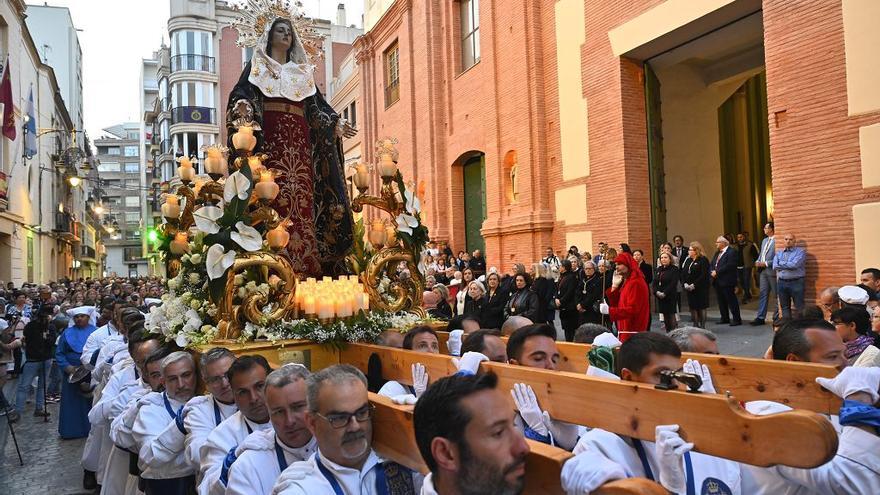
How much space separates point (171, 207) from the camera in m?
7.26

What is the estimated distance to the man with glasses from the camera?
239 centimetres

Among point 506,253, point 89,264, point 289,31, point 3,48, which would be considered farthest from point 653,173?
point 89,264

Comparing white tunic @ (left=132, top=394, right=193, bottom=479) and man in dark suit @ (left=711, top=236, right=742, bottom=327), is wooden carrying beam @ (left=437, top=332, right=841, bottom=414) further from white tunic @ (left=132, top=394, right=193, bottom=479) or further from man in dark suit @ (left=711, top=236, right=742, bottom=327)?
man in dark suit @ (left=711, top=236, right=742, bottom=327)

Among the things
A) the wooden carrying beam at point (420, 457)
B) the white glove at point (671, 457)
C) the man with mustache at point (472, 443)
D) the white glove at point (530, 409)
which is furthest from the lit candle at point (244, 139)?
the white glove at point (671, 457)

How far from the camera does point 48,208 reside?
3077 centimetres

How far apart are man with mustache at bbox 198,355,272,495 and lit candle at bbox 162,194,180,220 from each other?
4.26 metres

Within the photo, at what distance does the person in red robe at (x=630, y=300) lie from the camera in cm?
912

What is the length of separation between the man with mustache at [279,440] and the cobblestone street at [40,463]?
14.8ft

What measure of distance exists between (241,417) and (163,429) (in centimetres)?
103

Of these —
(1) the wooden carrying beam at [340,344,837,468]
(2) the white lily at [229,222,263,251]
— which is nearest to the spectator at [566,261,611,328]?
(2) the white lily at [229,222,263,251]

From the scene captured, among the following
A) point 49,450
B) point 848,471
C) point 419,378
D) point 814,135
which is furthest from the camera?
point 814,135

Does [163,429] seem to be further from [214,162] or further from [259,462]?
[214,162]

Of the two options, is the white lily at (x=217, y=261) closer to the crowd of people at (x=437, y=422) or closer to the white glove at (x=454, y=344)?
the crowd of people at (x=437, y=422)

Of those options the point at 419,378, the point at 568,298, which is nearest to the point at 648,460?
the point at 419,378
